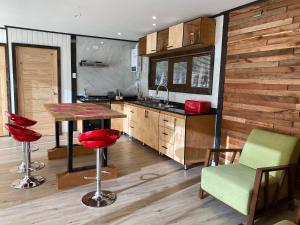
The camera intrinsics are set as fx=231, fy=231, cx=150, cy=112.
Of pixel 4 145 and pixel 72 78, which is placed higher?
pixel 72 78

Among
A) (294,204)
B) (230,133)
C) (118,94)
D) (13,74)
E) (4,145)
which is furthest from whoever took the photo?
(118,94)

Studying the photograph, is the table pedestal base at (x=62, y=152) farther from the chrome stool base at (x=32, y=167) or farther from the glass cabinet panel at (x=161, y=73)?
the glass cabinet panel at (x=161, y=73)

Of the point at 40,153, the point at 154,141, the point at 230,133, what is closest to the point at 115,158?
the point at 154,141

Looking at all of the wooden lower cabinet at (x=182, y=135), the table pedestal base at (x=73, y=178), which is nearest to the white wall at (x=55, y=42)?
the wooden lower cabinet at (x=182, y=135)

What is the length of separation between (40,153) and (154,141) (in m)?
2.09

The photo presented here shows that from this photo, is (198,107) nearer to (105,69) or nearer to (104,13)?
(104,13)

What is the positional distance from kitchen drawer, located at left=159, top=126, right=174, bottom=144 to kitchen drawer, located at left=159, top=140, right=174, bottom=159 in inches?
2.8

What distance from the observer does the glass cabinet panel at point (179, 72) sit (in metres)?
4.49

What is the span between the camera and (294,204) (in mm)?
2654

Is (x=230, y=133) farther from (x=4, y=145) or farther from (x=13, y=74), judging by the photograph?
(x=13, y=74)

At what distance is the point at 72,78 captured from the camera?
18.4 feet

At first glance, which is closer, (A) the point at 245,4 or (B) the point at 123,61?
(A) the point at 245,4

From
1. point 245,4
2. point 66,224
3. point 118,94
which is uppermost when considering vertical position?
point 245,4

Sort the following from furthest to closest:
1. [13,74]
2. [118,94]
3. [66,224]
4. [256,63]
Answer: [118,94]
[13,74]
[256,63]
[66,224]
